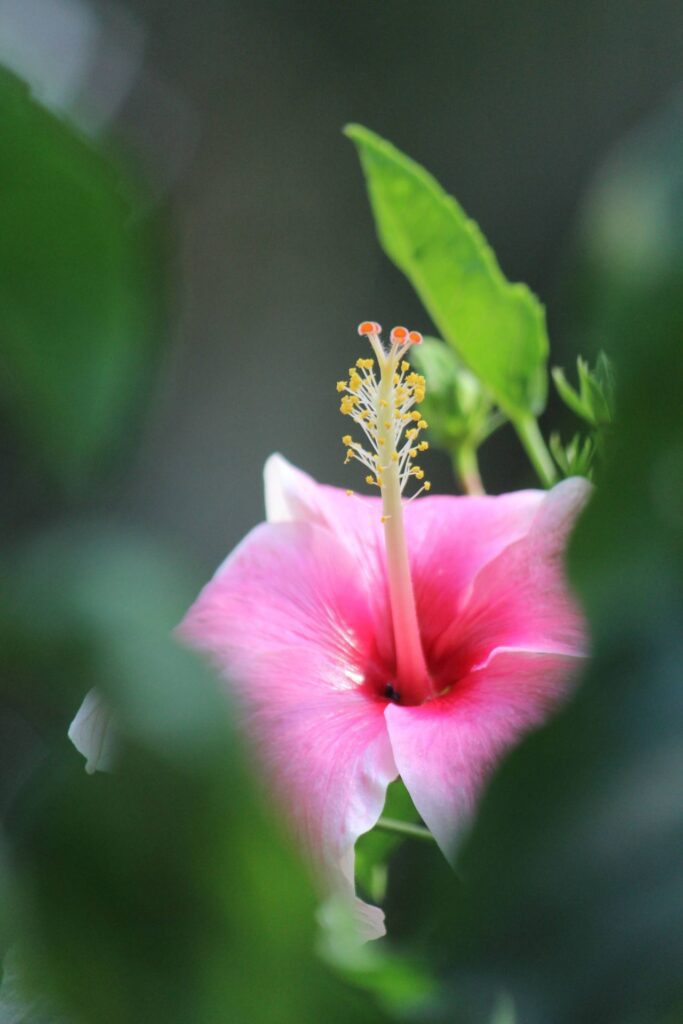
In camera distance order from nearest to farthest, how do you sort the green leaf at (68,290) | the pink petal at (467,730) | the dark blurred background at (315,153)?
1. the green leaf at (68,290)
2. the pink petal at (467,730)
3. the dark blurred background at (315,153)

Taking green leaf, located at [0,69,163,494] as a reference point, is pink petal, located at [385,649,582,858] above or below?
below

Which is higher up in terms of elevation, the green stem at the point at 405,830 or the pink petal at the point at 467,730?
the pink petal at the point at 467,730

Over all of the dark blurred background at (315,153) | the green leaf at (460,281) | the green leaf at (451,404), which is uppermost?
the dark blurred background at (315,153)

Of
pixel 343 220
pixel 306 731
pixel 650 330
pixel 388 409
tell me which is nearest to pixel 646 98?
pixel 343 220

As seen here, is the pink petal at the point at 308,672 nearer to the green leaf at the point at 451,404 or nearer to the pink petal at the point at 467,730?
the pink petal at the point at 467,730

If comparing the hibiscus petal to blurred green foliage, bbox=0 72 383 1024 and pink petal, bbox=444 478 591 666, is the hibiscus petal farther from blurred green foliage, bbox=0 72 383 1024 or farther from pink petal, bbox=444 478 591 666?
pink petal, bbox=444 478 591 666

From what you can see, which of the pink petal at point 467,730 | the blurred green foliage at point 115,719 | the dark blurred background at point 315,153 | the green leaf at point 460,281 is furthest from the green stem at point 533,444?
the dark blurred background at point 315,153

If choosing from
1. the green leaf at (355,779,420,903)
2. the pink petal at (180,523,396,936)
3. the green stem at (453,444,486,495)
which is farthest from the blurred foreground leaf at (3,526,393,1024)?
the green stem at (453,444,486,495)

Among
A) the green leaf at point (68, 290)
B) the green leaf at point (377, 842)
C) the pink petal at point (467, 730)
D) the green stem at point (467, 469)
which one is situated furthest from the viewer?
the green stem at point (467, 469)
